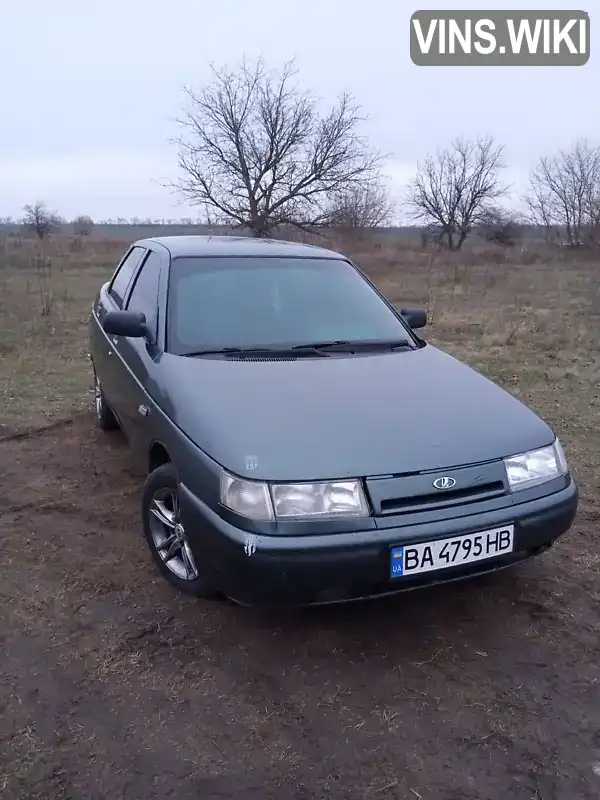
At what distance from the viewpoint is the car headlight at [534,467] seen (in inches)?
101

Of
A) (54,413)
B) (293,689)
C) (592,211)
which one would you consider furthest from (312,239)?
(293,689)

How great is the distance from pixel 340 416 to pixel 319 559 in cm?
65

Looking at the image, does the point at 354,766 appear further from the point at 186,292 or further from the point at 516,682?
the point at 186,292

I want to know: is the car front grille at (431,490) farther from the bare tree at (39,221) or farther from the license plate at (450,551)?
the bare tree at (39,221)

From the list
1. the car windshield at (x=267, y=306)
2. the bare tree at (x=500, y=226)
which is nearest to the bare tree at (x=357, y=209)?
the bare tree at (x=500, y=226)

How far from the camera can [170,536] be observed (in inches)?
114

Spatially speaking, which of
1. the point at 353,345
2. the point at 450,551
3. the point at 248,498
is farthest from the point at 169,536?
the point at 353,345

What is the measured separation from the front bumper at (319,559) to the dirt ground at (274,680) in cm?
37

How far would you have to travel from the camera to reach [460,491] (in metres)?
2.43

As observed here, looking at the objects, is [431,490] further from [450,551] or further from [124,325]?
[124,325]

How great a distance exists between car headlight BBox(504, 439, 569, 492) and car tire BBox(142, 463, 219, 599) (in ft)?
4.19

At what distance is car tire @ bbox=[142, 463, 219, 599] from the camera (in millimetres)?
2660

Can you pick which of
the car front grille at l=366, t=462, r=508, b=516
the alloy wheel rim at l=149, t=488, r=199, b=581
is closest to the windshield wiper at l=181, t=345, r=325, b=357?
the alloy wheel rim at l=149, t=488, r=199, b=581

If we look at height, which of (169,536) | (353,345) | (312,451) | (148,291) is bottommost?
(169,536)
